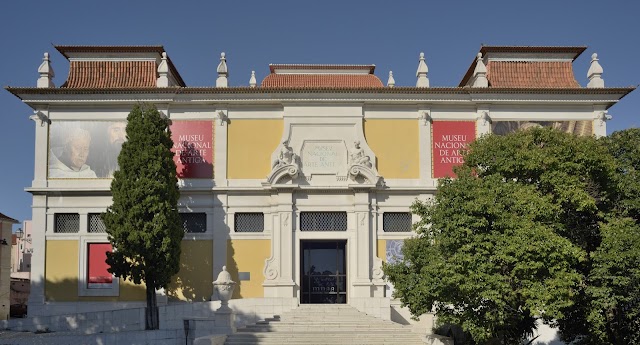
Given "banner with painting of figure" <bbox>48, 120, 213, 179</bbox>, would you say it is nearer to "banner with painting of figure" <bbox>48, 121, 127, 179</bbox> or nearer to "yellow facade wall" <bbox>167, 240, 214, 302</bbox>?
"banner with painting of figure" <bbox>48, 121, 127, 179</bbox>

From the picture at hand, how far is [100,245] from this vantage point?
3472cm

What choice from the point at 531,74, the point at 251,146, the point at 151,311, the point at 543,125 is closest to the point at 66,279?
the point at 151,311

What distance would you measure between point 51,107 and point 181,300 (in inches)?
463

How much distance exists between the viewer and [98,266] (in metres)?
34.5

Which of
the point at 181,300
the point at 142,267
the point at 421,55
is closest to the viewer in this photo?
the point at 142,267

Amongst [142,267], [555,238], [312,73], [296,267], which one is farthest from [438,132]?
[142,267]

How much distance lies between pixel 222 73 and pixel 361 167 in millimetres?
8819

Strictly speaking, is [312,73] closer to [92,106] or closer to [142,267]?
[92,106]

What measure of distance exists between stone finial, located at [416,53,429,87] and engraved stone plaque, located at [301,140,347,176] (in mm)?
5225

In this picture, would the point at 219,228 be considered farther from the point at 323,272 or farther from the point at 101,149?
the point at 101,149

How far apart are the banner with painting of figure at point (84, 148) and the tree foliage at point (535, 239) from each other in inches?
659

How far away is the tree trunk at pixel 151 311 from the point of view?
30906 mm

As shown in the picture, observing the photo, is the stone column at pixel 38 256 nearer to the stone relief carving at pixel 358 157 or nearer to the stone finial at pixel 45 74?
the stone finial at pixel 45 74

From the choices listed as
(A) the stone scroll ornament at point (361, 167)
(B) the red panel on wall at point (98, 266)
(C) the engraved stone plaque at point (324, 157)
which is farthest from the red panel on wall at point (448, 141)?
(B) the red panel on wall at point (98, 266)
